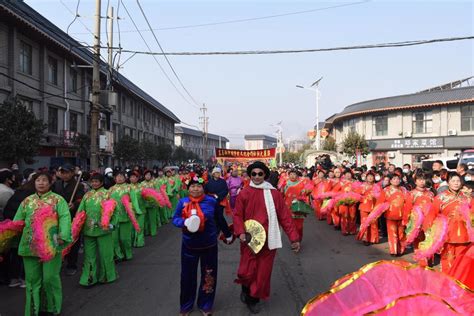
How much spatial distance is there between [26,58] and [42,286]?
16940 mm

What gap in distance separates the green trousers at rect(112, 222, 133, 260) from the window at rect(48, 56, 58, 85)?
1601cm

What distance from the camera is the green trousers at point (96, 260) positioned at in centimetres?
558

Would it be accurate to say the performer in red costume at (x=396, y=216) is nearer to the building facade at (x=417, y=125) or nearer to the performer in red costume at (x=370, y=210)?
the performer in red costume at (x=370, y=210)

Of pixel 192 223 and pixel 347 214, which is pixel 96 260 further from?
pixel 347 214

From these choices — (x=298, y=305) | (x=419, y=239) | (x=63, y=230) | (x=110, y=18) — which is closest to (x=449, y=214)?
(x=419, y=239)

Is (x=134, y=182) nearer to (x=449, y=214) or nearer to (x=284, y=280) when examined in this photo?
(x=284, y=280)

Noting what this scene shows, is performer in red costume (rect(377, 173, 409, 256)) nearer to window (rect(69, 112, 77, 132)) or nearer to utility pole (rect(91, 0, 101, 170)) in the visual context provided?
utility pole (rect(91, 0, 101, 170))

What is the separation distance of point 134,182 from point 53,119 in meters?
14.6

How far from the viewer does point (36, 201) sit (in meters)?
4.46

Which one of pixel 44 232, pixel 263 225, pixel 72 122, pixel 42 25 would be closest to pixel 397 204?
pixel 263 225

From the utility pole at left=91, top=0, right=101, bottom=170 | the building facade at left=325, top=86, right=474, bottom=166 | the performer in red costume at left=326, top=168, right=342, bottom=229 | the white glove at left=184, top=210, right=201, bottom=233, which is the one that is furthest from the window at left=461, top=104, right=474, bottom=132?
the white glove at left=184, top=210, right=201, bottom=233

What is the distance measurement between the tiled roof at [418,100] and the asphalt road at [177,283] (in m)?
21.9

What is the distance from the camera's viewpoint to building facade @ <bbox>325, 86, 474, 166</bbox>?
26.8 meters

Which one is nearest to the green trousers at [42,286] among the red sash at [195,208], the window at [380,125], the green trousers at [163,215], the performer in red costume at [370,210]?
the red sash at [195,208]
